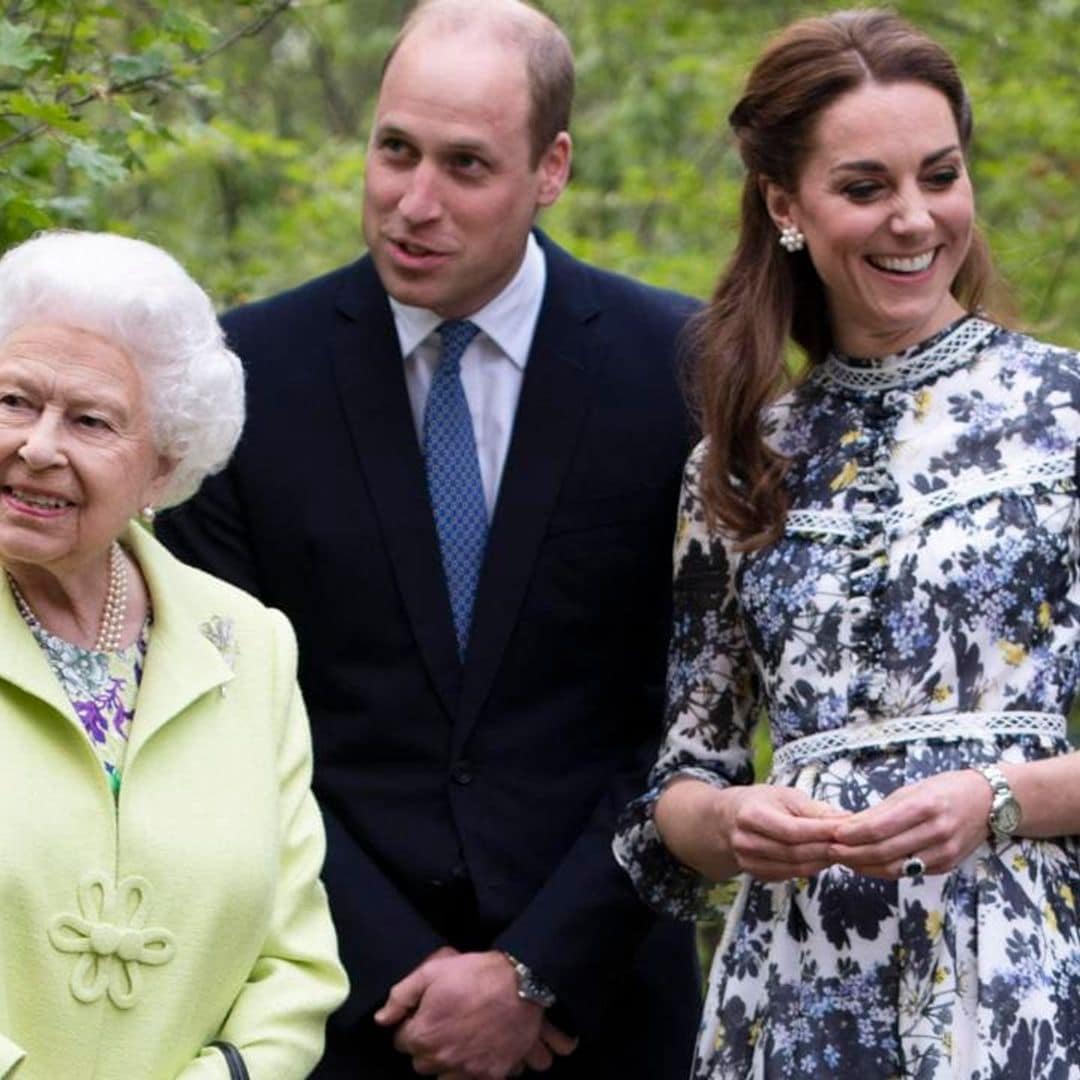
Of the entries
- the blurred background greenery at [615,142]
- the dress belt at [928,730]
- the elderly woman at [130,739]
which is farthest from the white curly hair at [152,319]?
the blurred background greenery at [615,142]

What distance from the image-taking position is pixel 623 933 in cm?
486

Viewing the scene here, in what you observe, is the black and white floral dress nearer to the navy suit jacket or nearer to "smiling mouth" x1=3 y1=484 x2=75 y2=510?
the navy suit jacket

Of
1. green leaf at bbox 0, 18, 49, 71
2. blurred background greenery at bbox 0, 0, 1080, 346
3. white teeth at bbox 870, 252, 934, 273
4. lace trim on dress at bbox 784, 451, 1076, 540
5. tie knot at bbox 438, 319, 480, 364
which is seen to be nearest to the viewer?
lace trim on dress at bbox 784, 451, 1076, 540

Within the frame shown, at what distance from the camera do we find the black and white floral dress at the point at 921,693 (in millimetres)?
4098

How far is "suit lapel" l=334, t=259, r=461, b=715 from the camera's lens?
16.0 ft

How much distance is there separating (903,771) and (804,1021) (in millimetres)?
386

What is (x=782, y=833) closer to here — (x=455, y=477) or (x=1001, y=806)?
(x=1001, y=806)

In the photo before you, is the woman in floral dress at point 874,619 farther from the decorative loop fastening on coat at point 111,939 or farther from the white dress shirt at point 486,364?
the decorative loop fastening on coat at point 111,939

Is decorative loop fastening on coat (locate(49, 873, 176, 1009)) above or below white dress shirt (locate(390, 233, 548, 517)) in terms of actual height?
below

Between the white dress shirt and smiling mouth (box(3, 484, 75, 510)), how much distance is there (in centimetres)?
119

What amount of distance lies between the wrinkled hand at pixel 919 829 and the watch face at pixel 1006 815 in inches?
0.9

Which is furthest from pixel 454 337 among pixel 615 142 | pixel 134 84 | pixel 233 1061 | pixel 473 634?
pixel 615 142

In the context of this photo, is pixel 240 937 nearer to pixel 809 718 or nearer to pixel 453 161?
pixel 809 718

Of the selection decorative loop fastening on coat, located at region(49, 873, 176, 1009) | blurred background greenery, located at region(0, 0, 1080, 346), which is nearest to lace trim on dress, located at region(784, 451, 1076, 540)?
decorative loop fastening on coat, located at region(49, 873, 176, 1009)
